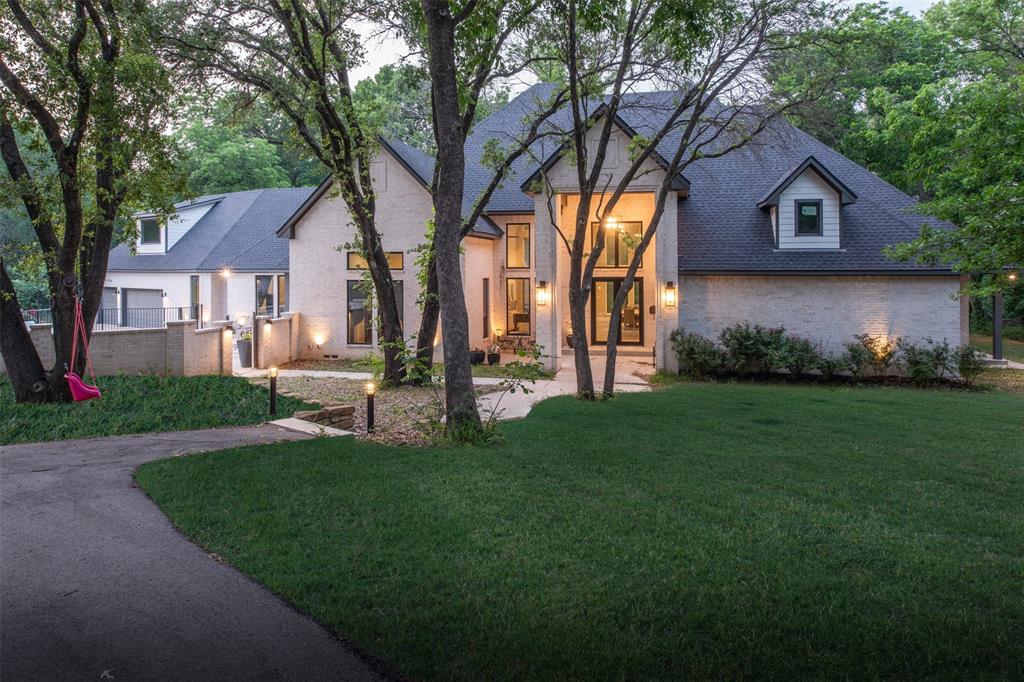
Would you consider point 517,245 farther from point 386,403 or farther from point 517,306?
point 386,403

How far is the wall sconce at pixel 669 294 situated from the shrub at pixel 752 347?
5.37 ft

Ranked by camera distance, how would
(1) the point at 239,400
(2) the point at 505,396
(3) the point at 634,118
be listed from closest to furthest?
1. (1) the point at 239,400
2. (2) the point at 505,396
3. (3) the point at 634,118

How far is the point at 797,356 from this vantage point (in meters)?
19.1

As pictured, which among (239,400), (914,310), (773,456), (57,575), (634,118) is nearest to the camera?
(57,575)

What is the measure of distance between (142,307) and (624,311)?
19881 millimetres

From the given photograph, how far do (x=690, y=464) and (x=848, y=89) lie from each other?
24.2 meters

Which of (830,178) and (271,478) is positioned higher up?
(830,178)

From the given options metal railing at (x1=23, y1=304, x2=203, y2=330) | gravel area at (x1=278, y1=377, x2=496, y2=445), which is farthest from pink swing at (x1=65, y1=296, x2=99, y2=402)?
metal railing at (x1=23, y1=304, x2=203, y2=330)

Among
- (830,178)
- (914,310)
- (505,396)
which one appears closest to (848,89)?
(830,178)

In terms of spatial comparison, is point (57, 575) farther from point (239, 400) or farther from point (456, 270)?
point (239, 400)

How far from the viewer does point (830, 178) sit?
771 inches

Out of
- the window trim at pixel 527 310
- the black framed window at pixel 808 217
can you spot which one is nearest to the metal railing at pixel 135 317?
the window trim at pixel 527 310

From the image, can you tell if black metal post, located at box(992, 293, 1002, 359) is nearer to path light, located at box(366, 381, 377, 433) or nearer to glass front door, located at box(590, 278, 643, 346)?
glass front door, located at box(590, 278, 643, 346)

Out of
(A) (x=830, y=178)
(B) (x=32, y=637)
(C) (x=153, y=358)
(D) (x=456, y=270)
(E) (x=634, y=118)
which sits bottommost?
(B) (x=32, y=637)
